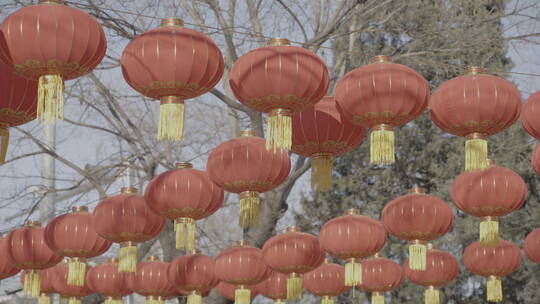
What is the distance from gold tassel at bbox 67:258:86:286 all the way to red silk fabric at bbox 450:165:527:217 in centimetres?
317

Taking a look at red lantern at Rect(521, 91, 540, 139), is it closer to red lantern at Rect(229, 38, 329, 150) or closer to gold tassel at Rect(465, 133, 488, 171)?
Result: gold tassel at Rect(465, 133, 488, 171)

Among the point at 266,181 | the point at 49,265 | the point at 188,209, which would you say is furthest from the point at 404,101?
the point at 49,265

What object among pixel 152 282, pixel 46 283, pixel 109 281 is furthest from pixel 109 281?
pixel 46 283

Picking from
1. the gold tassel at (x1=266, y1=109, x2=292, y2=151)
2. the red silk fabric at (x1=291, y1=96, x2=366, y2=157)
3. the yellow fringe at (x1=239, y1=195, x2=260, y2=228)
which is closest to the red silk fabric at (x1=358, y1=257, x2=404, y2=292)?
the yellow fringe at (x1=239, y1=195, x2=260, y2=228)

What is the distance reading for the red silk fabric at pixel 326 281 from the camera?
29.7ft

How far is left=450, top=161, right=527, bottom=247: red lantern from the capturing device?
6594 millimetres

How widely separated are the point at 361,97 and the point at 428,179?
10146mm

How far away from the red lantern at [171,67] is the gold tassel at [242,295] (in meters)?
3.65

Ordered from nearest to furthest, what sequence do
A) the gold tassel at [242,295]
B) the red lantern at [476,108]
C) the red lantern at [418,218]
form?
the red lantern at [476,108]
the red lantern at [418,218]
the gold tassel at [242,295]

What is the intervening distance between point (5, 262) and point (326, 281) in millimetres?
3156

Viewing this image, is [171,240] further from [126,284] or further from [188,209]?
[188,209]

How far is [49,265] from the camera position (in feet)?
25.7

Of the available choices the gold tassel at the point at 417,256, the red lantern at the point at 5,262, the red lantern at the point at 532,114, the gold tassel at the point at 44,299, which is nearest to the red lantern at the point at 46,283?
the gold tassel at the point at 44,299

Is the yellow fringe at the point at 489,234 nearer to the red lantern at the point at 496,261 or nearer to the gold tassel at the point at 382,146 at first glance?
the red lantern at the point at 496,261
